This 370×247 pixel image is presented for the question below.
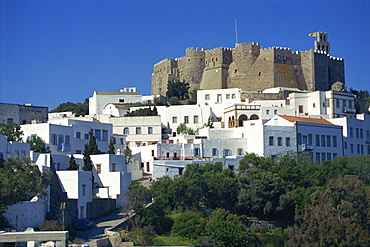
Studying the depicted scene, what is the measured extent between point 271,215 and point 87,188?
13.3m

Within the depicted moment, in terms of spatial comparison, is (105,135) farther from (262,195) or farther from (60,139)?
(262,195)

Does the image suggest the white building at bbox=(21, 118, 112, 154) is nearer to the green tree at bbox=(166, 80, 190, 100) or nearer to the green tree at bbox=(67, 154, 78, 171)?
the green tree at bbox=(67, 154, 78, 171)

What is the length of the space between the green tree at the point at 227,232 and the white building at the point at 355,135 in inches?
811

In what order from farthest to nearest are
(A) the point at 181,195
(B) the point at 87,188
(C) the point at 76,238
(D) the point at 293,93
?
(D) the point at 293,93
(A) the point at 181,195
(B) the point at 87,188
(C) the point at 76,238

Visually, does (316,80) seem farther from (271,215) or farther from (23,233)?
(23,233)

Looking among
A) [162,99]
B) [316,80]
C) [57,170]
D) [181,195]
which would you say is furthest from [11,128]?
[316,80]

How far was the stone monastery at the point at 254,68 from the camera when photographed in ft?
254

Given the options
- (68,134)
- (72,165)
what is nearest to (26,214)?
(72,165)

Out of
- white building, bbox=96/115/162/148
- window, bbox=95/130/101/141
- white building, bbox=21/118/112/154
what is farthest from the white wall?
white building, bbox=96/115/162/148

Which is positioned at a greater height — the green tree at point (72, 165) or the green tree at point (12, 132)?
the green tree at point (12, 132)

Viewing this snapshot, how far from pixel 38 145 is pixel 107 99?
2942 centimetres

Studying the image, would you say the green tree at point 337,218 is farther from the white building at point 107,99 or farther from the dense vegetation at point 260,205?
the white building at point 107,99

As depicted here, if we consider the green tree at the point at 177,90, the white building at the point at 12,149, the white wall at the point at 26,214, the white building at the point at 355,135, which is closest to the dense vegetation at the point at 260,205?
the white wall at the point at 26,214

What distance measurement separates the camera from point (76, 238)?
35250 mm
